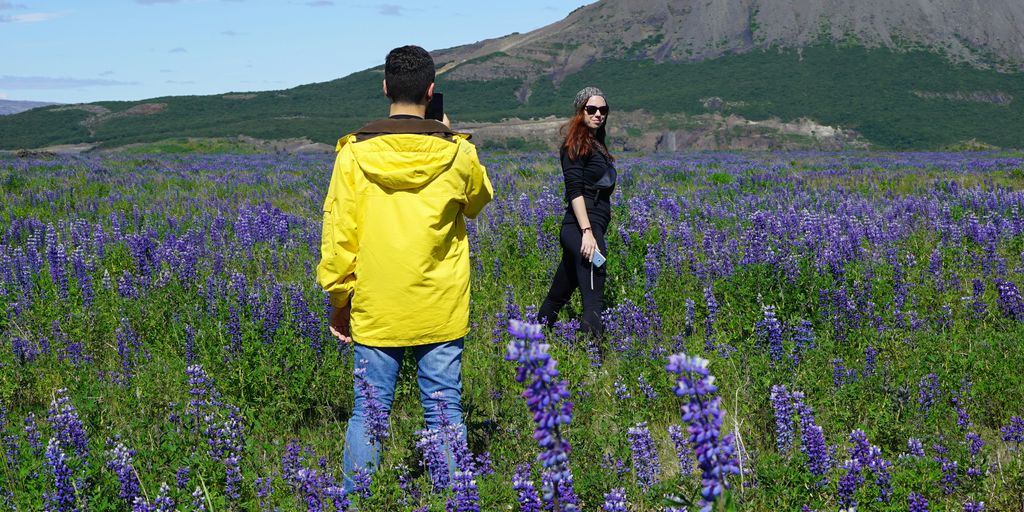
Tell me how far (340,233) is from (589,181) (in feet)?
9.09

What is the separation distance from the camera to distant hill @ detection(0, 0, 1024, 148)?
75000mm

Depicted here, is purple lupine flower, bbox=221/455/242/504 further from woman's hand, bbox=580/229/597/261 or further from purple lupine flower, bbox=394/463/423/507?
woman's hand, bbox=580/229/597/261

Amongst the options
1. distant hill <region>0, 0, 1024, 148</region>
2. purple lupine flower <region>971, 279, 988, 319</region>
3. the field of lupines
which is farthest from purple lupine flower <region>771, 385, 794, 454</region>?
distant hill <region>0, 0, 1024, 148</region>

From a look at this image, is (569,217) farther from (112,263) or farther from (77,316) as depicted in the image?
(112,263)

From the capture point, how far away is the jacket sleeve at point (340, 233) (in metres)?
3.35

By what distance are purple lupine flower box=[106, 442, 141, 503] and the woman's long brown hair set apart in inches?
141

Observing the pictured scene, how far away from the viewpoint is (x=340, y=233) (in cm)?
338

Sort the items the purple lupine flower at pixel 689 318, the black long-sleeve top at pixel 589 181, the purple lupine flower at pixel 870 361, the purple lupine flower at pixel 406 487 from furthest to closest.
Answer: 1. the purple lupine flower at pixel 689 318
2. the black long-sleeve top at pixel 589 181
3. the purple lupine flower at pixel 870 361
4. the purple lupine flower at pixel 406 487

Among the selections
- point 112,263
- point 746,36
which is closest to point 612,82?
point 746,36

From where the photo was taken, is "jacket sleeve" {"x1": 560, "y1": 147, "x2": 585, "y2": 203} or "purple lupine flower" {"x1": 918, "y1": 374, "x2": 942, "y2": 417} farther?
"jacket sleeve" {"x1": 560, "y1": 147, "x2": 585, "y2": 203}

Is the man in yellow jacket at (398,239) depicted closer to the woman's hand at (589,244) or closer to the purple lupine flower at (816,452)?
the purple lupine flower at (816,452)

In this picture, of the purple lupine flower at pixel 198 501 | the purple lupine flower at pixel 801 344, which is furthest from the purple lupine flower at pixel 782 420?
the purple lupine flower at pixel 198 501

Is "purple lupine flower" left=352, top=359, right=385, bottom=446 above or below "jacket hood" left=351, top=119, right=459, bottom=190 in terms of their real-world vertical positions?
below

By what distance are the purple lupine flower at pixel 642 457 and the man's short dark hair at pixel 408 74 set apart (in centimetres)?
189
